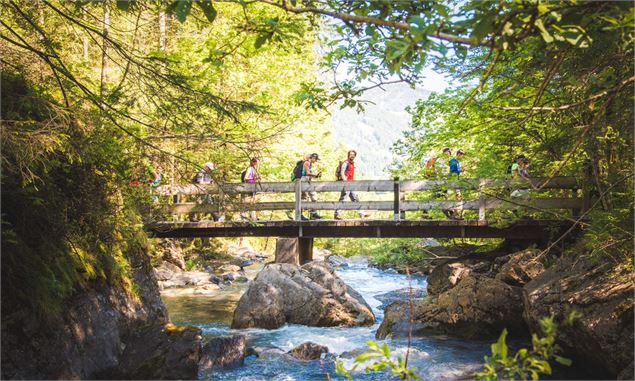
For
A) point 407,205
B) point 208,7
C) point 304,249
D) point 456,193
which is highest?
point 208,7

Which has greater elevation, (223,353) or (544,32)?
(544,32)

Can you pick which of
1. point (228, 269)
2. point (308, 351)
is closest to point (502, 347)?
point (308, 351)

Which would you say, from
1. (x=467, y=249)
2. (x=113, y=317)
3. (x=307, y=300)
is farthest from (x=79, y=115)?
(x=467, y=249)

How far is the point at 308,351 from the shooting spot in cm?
775

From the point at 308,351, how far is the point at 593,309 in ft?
13.2

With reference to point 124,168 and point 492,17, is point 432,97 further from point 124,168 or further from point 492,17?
point 492,17

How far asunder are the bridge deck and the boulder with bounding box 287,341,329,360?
3.82 metres

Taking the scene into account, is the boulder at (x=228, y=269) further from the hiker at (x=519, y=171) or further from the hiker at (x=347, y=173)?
the hiker at (x=519, y=171)

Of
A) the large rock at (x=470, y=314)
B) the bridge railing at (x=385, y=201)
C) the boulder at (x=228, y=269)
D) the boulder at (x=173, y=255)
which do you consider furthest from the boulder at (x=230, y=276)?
the large rock at (x=470, y=314)

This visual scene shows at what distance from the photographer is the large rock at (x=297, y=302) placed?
9.78 metres

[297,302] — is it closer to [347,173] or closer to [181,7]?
[347,173]

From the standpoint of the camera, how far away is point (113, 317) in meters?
6.39

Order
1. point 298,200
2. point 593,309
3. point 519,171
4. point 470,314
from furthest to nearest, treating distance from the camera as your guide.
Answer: point 298,200
point 519,171
point 470,314
point 593,309

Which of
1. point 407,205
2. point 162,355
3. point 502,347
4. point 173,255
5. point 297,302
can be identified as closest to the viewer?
point 502,347
